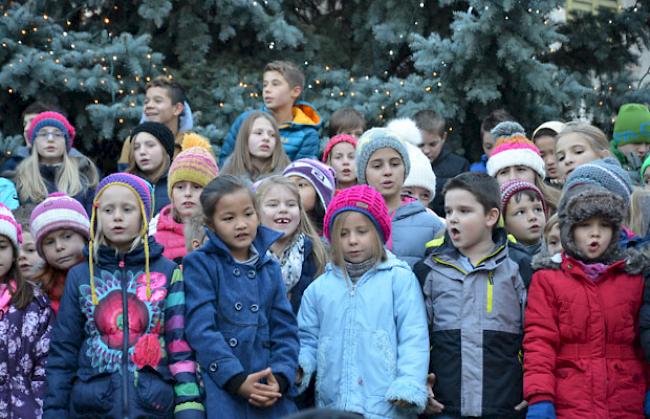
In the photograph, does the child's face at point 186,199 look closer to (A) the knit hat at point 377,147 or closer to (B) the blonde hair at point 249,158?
(B) the blonde hair at point 249,158

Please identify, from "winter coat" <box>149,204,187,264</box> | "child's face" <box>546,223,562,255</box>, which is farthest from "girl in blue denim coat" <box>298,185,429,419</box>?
"winter coat" <box>149,204,187,264</box>

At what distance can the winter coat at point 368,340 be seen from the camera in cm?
543

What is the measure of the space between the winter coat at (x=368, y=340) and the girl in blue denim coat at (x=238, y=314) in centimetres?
30

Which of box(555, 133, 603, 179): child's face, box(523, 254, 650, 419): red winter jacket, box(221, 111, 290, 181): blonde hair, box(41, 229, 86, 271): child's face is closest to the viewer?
box(523, 254, 650, 419): red winter jacket

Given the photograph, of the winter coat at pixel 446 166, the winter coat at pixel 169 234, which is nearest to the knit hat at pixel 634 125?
the winter coat at pixel 446 166

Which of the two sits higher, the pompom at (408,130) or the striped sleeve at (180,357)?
the pompom at (408,130)

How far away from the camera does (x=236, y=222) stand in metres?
5.43

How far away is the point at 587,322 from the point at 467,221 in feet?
2.94

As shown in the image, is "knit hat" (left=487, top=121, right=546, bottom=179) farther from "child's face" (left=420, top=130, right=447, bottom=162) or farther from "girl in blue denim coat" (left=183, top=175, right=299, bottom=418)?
"girl in blue denim coat" (left=183, top=175, right=299, bottom=418)

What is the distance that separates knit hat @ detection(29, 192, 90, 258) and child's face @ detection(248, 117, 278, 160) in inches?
73.0

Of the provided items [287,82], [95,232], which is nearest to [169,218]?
[95,232]

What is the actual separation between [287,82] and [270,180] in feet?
8.61

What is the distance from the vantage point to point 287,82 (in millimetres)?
8875

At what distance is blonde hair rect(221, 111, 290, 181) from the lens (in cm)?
776
